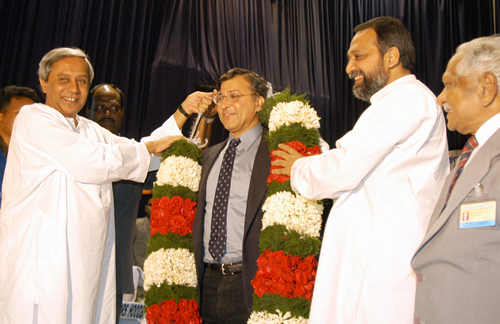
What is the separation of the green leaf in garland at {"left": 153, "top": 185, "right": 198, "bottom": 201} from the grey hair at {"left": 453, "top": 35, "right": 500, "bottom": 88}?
1.91 metres

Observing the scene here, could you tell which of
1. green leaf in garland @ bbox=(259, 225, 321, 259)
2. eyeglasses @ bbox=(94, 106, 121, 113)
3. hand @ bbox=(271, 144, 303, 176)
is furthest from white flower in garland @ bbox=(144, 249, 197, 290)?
eyeglasses @ bbox=(94, 106, 121, 113)

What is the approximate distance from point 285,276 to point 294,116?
104 cm

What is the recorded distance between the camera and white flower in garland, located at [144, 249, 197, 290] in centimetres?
285

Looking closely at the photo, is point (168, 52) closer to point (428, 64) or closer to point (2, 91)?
point (2, 91)

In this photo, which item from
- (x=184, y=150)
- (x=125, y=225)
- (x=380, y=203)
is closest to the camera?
(x=380, y=203)

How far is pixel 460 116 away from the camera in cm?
205

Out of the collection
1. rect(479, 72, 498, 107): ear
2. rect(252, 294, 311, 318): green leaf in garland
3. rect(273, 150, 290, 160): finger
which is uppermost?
rect(479, 72, 498, 107): ear

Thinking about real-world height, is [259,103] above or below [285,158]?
above

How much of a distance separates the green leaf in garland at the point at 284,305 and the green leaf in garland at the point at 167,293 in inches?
24.3

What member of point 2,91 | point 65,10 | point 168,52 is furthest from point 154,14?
point 2,91

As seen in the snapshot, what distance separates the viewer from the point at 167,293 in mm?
2805

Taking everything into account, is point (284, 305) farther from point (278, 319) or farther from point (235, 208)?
point (235, 208)

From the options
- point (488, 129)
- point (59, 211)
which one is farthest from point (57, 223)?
point (488, 129)

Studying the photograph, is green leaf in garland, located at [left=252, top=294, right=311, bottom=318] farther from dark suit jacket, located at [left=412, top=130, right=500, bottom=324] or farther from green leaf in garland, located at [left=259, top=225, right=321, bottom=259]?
dark suit jacket, located at [left=412, top=130, right=500, bottom=324]
